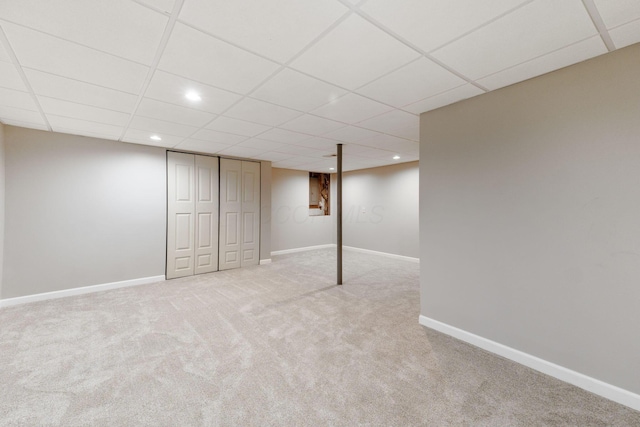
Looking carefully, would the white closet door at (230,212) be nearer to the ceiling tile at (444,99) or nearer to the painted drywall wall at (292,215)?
the painted drywall wall at (292,215)

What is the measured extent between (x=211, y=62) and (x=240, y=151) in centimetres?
320

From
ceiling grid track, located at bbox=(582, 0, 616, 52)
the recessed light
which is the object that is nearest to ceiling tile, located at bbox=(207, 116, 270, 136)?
the recessed light

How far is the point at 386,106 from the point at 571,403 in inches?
112

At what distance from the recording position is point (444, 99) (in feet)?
8.34

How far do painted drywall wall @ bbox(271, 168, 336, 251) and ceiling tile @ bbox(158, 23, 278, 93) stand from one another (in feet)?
16.5

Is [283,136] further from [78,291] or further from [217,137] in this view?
[78,291]

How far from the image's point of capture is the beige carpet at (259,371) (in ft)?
5.41

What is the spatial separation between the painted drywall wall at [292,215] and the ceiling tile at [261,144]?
250 centimetres

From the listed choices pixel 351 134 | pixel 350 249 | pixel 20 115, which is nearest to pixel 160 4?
pixel 351 134

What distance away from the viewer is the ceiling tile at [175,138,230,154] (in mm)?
4254

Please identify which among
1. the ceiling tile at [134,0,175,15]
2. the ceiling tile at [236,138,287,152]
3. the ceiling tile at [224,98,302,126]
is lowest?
the ceiling tile at [134,0,175,15]

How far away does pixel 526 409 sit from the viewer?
170 centimetres

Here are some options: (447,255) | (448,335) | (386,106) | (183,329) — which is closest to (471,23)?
(386,106)

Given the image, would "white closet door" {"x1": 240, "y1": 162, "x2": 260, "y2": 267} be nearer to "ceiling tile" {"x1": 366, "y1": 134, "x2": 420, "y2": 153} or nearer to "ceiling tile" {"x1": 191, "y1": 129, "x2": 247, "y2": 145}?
"ceiling tile" {"x1": 191, "y1": 129, "x2": 247, "y2": 145}
